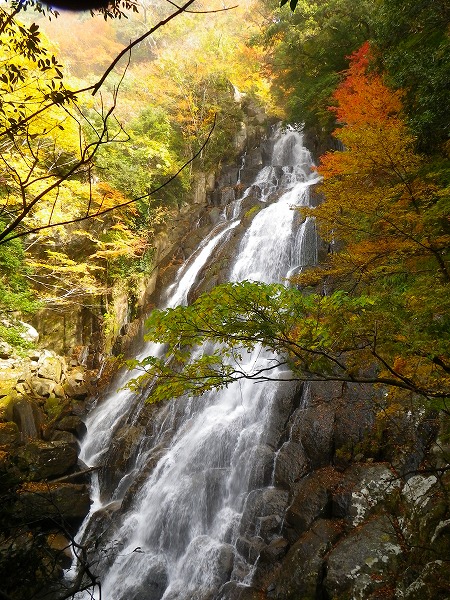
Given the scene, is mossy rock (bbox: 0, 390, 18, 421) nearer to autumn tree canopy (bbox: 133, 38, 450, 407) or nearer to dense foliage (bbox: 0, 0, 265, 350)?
dense foliage (bbox: 0, 0, 265, 350)

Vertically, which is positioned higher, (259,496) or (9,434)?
(9,434)

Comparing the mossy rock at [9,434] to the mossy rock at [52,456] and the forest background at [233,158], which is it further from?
the forest background at [233,158]

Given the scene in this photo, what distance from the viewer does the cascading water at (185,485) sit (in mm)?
6895

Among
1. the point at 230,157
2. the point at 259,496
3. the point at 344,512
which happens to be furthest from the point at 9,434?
the point at 230,157

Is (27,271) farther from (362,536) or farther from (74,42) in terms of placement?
(74,42)

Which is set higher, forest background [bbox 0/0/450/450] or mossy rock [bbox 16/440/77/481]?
forest background [bbox 0/0/450/450]

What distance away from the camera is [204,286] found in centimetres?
1488

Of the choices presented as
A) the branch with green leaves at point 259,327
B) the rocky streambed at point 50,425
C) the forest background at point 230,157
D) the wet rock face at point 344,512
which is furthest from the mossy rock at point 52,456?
the branch with green leaves at point 259,327

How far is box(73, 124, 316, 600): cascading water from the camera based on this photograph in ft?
22.6

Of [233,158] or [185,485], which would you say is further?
[233,158]

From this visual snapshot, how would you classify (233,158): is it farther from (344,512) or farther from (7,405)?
(344,512)

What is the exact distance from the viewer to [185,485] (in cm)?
849

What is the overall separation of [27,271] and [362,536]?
12694mm

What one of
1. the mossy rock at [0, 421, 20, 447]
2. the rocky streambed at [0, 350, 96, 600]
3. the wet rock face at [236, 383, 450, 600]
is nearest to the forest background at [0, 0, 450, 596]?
the wet rock face at [236, 383, 450, 600]
